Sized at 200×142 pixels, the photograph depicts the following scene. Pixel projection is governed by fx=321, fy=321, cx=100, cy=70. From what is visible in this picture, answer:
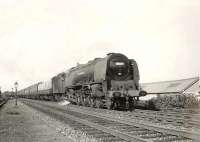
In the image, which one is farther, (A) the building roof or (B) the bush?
(A) the building roof

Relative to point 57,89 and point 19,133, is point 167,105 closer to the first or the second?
point 19,133

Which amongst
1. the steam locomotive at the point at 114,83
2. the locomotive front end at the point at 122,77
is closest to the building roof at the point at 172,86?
the steam locomotive at the point at 114,83

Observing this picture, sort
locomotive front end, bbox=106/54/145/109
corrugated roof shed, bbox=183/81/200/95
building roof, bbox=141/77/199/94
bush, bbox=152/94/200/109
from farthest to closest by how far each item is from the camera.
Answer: building roof, bbox=141/77/199/94 → corrugated roof shed, bbox=183/81/200/95 → bush, bbox=152/94/200/109 → locomotive front end, bbox=106/54/145/109


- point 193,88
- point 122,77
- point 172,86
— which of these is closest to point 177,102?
point 193,88

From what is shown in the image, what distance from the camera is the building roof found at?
94.0 ft

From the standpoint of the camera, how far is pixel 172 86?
1233 inches

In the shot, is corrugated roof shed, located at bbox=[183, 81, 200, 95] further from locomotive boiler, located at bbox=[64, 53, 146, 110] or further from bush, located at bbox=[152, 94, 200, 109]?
locomotive boiler, located at bbox=[64, 53, 146, 110]

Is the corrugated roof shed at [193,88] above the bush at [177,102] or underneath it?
above

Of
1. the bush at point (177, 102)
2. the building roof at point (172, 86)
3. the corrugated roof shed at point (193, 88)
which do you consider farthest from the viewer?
the building roof at point (172, 86)

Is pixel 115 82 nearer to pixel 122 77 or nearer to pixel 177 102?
pixel 122 77

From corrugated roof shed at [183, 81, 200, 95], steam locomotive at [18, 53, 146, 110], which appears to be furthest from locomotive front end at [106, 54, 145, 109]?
corrugated roof shed at [183, 81, 200, 95]

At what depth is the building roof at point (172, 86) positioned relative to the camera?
28641 mm

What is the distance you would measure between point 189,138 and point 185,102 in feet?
51.1

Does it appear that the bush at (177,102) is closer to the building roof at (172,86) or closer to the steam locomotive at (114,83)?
the building roof at (172,86)
